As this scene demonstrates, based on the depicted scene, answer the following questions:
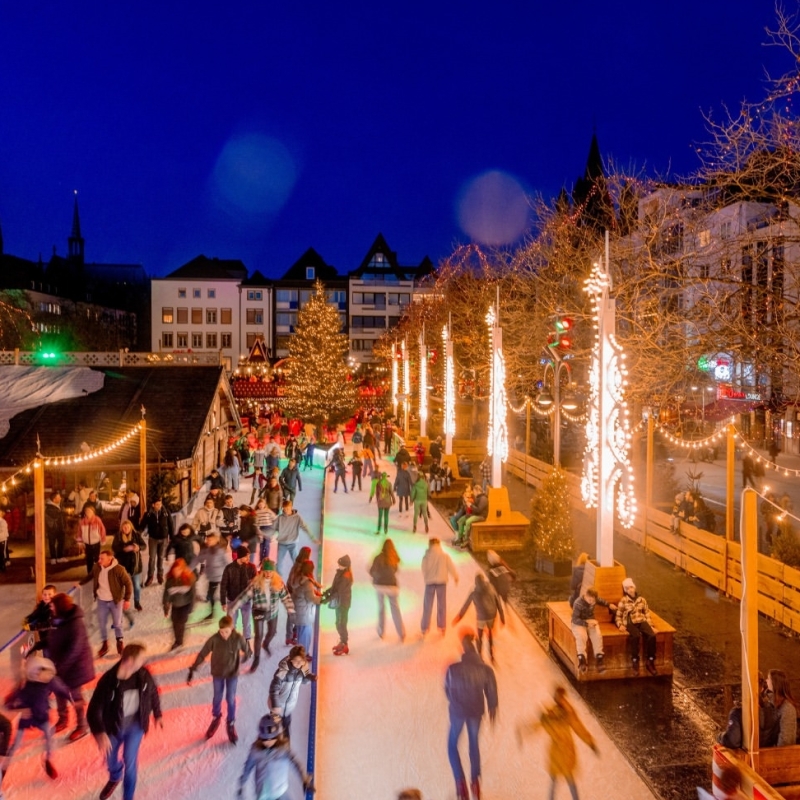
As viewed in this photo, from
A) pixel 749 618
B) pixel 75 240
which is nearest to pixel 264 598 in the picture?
pixel 749 618

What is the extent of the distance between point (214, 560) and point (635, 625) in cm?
573

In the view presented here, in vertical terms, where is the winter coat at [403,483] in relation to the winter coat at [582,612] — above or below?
above

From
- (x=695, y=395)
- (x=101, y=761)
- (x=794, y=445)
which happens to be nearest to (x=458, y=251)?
(x=695, y=395)

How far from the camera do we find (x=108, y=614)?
885 cm

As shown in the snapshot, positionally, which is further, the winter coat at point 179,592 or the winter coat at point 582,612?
the winter coat at point 179,592

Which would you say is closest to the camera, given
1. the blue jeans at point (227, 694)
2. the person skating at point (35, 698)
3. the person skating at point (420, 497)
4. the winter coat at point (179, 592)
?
the person skating at point (35, 698)

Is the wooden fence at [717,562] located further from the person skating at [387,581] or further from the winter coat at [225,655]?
the winter coat at [225,655]

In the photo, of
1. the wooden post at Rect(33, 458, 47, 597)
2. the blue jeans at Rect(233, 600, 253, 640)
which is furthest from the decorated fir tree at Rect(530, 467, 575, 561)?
the wooden post at Rect(33, 458, 47, 597)

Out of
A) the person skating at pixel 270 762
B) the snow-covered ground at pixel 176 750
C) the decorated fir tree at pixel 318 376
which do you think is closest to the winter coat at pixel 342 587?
the snow-covered ground at pixel 176 750

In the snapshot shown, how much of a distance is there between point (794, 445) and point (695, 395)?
5.37 metres

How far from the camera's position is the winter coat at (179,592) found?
27.9 feet

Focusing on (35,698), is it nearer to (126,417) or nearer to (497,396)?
(497,396)

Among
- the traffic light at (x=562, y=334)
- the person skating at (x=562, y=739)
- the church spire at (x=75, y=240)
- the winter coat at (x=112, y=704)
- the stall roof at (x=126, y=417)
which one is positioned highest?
the church spire at (x=75, y=240)

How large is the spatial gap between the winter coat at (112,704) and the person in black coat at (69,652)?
4.33 feet
